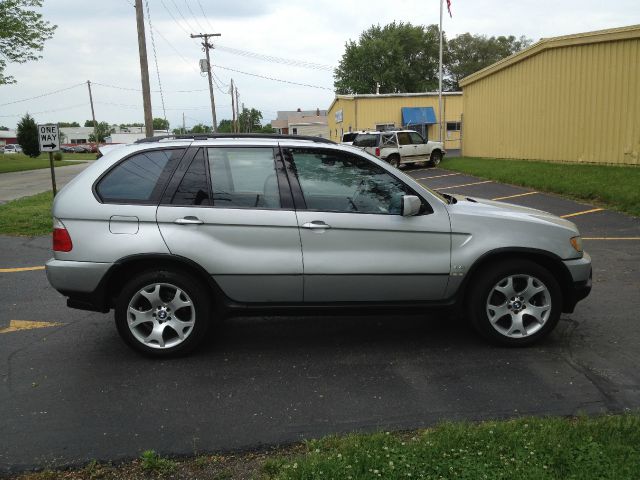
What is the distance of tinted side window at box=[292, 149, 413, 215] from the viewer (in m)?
4.47

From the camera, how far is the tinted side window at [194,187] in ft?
14.4

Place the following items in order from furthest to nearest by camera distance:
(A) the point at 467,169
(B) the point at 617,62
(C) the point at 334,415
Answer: (A) the point at 467,169
(B) the point at 617,62
(C) the point at 334,415

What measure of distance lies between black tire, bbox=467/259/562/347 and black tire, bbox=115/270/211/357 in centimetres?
213

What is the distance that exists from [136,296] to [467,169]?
743 inches

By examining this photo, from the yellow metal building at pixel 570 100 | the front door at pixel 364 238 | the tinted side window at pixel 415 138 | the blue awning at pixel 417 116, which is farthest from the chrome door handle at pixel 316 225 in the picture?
the blue awning at pixel 417 116

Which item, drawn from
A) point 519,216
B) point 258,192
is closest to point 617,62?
point 519,216

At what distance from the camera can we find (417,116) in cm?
4106

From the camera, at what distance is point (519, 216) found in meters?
4.60

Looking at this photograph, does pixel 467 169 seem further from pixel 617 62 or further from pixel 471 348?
pixel 471 348

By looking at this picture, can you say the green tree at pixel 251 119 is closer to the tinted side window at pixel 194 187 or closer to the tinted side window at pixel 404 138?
the tinted side window at pixel 404 138

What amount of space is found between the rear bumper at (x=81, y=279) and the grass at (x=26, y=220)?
7.50m

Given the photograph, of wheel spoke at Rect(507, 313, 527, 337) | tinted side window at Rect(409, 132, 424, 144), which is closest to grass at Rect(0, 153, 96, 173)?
tinted side window at Rect(409, 132, 424, 144)

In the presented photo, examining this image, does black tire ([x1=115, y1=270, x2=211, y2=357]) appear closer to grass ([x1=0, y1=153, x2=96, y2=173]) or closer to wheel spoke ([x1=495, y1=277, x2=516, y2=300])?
wheel spoke ([x1=495, y1=277, x2=516, y2=300])

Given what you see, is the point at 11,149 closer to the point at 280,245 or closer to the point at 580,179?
the point at 580,179
